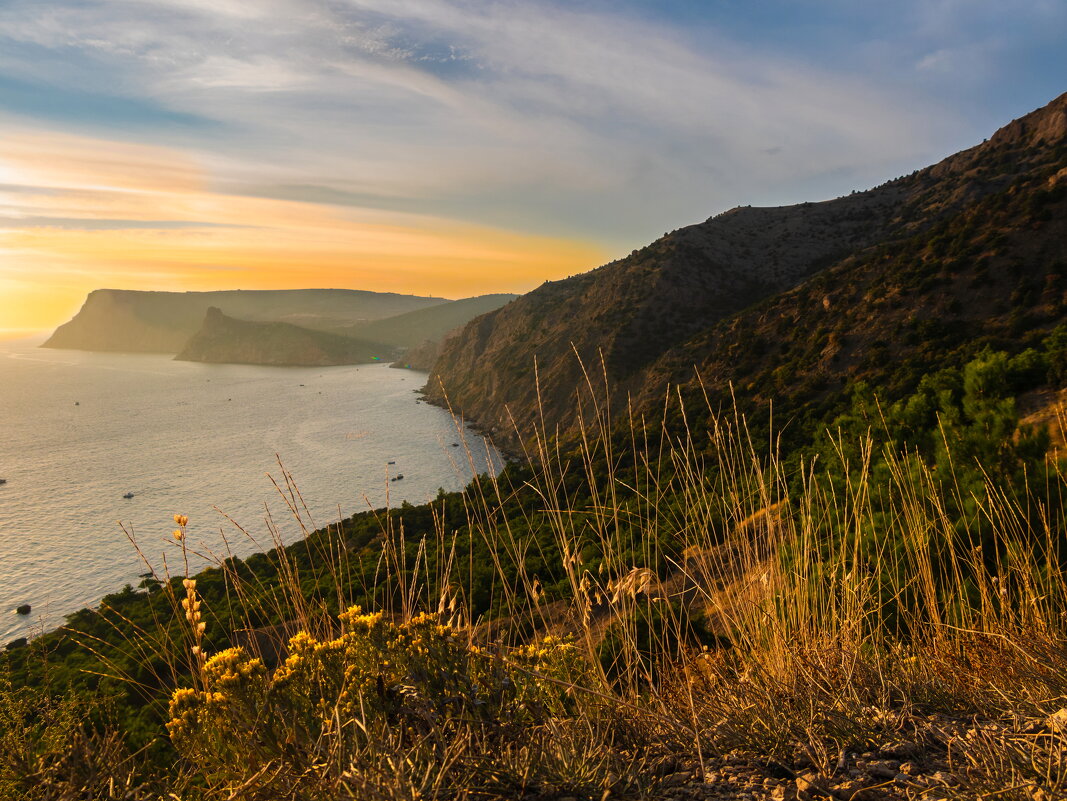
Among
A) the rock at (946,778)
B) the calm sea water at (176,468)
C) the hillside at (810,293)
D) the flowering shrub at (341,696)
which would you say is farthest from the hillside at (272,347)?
the rock at (946,778)

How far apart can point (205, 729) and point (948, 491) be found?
7796 millimetres

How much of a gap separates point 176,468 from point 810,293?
5519cm

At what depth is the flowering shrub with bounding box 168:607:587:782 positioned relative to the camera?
2.09 meters

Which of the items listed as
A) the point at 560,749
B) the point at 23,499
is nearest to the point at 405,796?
the point at 560,749

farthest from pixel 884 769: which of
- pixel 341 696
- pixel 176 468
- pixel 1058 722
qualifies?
pixel 176 468

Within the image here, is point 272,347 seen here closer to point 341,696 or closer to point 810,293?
point 810,293

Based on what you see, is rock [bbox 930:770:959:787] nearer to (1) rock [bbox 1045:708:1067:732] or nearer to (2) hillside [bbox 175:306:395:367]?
(1) rock [bbox 1045:708:1067:732]

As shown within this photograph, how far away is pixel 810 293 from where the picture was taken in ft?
113

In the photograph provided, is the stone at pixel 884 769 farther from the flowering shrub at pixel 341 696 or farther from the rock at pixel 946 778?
the flowering shrub at pixel 341 696

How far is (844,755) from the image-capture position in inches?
A: 75.1

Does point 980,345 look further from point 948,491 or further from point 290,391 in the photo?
point 290,391

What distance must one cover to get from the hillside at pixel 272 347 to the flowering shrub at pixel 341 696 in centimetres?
16311

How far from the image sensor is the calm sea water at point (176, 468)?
1169 inches

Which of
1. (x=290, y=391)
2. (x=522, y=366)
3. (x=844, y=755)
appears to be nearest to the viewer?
(x=844, y=755)
